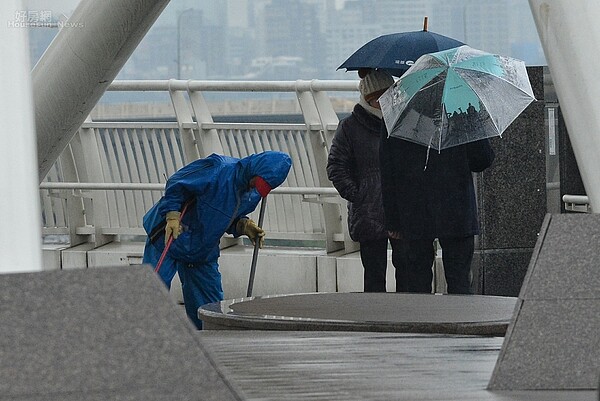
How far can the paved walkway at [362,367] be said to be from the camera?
11.8 ft

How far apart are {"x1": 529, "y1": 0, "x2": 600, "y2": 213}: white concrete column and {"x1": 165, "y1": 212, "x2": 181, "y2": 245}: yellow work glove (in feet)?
16.6

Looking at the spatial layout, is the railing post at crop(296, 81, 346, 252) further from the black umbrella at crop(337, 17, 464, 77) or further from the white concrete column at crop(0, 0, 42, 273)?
the white concrete column at crop(0, 0, 42, 273)

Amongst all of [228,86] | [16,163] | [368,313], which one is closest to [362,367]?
[16,163]

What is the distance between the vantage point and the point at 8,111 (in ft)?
11.3

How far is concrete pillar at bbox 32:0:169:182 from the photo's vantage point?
8273mm

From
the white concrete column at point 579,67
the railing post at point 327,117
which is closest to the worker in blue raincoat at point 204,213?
the railing post at point 327,117

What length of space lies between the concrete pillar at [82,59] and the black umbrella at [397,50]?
1.33 m

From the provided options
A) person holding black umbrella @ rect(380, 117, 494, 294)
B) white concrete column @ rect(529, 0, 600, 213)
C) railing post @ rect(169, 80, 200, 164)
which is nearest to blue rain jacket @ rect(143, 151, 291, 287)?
person holding black umbrella @ rect(380, 117, 494, 294)

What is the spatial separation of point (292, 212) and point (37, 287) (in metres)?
10.1

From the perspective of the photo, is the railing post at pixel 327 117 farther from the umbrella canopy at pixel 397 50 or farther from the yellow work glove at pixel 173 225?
the yellow work glove at pixel 173 225

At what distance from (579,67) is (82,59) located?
192 inches

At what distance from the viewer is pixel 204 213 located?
912 centimetres

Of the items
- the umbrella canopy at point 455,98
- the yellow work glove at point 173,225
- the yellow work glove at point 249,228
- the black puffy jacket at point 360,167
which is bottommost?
the yellow work glove at point 249,228

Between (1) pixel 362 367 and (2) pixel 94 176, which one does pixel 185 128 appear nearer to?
(2) pixel 94 176
